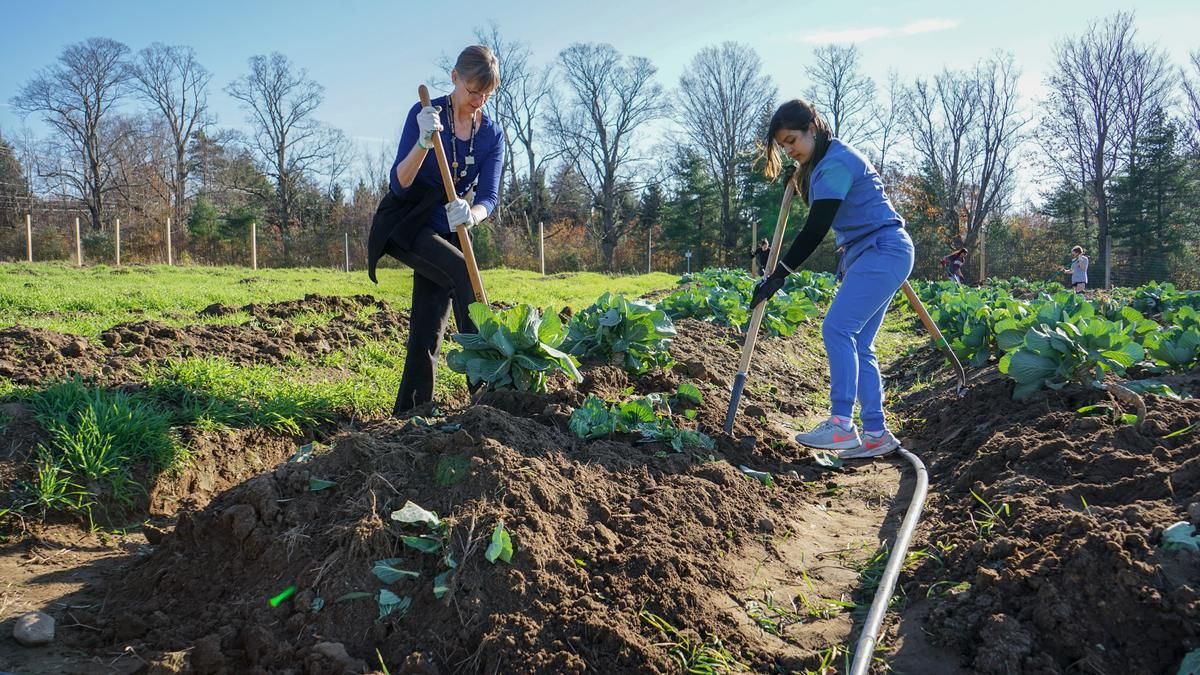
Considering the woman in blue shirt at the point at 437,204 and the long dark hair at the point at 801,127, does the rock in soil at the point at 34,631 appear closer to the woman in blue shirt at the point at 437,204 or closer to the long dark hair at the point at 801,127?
the woman in blue shirt at the point at 437,204

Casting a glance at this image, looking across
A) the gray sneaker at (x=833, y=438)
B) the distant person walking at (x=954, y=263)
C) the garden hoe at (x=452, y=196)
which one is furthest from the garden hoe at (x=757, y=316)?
the distant person walking at (x=954, y=263)

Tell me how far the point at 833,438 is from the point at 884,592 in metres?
1.71

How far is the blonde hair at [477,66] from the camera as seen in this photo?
390cm

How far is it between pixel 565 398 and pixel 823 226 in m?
1.62

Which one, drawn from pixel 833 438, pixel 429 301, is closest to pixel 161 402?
pixel 429 301

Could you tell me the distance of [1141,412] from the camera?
11.1 feet

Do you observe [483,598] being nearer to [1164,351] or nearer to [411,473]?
[411,473]

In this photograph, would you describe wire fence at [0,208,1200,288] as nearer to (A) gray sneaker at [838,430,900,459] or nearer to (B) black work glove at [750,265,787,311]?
(B) black work glove at [750,265,787,311]

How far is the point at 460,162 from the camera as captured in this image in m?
4.33

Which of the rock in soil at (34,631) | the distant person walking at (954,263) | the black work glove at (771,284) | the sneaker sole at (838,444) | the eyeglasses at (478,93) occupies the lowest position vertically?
the rock in soil at (34,631)

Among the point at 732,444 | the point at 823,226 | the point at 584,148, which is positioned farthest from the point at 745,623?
the point at 584,148

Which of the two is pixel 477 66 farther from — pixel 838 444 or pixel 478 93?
pixel 838 444

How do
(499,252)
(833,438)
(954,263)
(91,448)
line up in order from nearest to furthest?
(91,448)
(833,438)
(954,263)
(499,252)

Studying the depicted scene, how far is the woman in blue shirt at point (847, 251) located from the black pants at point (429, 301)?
1.67 m
